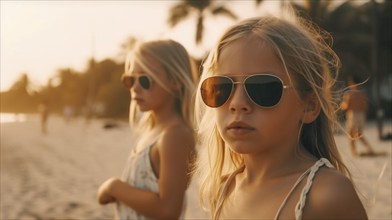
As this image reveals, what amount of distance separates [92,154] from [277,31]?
1557 centimetres

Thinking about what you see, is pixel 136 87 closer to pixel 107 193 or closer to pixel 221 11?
pixel 107 193

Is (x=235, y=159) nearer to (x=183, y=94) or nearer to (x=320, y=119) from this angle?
(x=320, y=119)

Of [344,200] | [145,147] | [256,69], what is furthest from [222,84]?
[145,147]

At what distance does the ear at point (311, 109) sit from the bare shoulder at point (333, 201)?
0.25m

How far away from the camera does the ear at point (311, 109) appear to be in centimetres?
171

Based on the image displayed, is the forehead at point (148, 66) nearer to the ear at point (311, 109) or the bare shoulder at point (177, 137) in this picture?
the bare shoulder at point (177, 137)

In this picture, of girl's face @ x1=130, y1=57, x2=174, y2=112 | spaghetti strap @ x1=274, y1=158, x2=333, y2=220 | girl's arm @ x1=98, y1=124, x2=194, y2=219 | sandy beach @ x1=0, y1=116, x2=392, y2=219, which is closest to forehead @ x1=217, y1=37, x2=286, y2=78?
spaghetti strap @ x1=274, y1=158, x2=333, y2=220

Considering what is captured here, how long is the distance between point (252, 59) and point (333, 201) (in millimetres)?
483

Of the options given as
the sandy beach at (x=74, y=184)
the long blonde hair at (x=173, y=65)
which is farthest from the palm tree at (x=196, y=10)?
the long blonde hair at (x=173, y=65)

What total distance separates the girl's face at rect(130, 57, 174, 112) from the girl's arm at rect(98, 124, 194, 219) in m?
0.27

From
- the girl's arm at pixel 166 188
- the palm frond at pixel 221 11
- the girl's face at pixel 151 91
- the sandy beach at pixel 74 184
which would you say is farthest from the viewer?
the palm frond at pixel 221 11

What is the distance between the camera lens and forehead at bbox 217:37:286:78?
1642mm

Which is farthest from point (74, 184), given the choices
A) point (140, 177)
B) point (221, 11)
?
point (221, 11)

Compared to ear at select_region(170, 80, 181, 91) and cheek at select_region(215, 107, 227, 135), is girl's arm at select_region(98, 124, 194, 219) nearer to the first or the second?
ear at select_region(170, 80, 181, 91)
